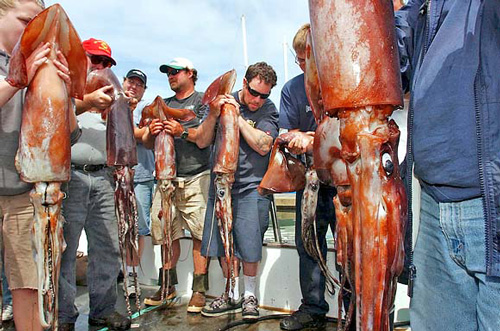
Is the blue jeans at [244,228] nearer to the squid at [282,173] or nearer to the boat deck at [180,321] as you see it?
the boat deck at [180,321]

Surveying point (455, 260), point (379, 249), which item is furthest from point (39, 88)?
point (455, 260)

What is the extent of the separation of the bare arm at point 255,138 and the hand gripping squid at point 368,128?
2877 millimetres

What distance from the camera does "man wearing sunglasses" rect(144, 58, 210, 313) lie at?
455 centimetres

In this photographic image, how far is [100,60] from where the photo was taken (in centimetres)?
399

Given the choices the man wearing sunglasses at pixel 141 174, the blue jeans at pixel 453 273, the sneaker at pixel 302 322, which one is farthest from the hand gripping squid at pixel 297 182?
the man wearing sunglasses at pixel 141 174

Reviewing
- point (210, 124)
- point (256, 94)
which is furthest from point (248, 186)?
point (256, 94)

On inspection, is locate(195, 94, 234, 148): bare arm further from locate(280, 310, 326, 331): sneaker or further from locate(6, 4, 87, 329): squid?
locate(280, 310, 326, 331): sneaker

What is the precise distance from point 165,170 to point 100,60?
52.9 inches

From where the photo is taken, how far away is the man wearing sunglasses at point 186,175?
455 cm

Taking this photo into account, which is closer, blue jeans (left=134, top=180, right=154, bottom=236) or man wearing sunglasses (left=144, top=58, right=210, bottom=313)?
man wearing sunglasses (left=144, top=58, right=210, bottom=313)

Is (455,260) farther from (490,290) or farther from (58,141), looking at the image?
(58,141)

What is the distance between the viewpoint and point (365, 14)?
116 cm

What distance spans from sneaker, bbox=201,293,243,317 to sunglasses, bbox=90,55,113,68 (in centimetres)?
272

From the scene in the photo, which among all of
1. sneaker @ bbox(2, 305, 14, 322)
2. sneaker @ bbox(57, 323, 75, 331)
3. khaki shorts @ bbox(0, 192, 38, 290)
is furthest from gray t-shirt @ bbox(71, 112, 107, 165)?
sneaker @ bbox(2, 305, 14, 322)
